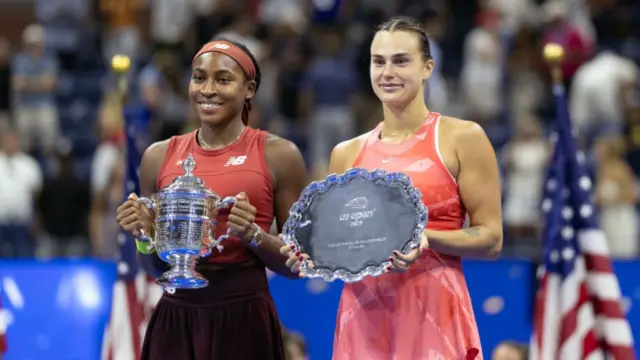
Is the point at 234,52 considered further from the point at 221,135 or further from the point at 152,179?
the point at 152,179

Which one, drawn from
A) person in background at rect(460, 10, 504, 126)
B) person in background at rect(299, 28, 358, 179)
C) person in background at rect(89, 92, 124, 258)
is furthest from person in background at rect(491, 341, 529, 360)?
person in background at rect(460, 10, 504, 126)

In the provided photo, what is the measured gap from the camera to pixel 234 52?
4.41m

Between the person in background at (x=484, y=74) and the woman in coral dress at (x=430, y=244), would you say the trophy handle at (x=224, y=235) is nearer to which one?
the woman in coral dress at (x=430, y=244)

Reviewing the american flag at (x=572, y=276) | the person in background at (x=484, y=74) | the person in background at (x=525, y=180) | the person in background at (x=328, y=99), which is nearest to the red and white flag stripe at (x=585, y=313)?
the american flag at (x=572, y=276)

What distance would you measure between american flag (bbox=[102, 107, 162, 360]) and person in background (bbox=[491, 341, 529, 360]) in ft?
6.47

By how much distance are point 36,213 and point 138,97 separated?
145 cm

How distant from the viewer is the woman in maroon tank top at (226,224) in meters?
4.29

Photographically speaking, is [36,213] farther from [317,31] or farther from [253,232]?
[253,232]

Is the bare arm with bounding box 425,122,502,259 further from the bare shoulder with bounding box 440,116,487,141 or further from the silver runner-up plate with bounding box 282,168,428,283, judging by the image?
the silver runner-up plate with bounding box 282,168,428,283

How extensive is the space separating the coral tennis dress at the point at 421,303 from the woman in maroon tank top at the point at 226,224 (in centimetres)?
38

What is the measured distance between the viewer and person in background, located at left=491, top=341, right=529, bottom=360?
21.6 feet

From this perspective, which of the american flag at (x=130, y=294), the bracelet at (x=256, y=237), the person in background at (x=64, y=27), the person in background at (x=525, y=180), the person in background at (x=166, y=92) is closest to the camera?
the bracelet at (x=256, y=237)

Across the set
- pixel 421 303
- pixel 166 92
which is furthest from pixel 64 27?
pixel 421 303

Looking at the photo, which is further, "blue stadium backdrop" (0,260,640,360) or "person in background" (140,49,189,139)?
"person in background" (140,49,189,139)
